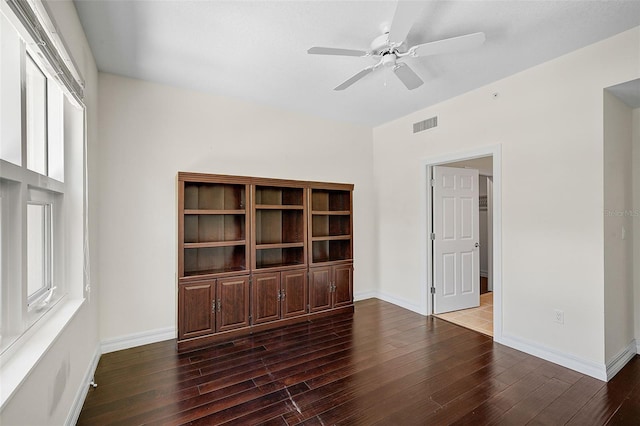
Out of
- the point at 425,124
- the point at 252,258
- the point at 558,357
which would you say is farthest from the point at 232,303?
the point at 425,124

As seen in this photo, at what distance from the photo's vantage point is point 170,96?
3.29 metres

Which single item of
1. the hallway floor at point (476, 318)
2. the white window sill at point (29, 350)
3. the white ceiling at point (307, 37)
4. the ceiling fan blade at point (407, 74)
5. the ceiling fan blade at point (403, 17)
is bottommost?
the hallway floor at point (476, 318)

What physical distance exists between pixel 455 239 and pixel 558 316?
1.59m

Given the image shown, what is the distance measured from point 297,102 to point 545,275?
3304mm

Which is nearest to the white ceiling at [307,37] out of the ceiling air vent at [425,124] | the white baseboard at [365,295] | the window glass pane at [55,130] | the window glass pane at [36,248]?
the ceiling air vent at [425,124]

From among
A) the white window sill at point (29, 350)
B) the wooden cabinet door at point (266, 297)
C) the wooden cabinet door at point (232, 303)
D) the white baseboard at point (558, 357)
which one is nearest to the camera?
the white window sill at point (29, 350)

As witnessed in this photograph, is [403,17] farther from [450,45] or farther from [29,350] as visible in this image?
[29,350]

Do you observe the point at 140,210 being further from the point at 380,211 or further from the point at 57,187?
the point at 380,211

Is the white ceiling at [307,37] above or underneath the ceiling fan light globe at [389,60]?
above

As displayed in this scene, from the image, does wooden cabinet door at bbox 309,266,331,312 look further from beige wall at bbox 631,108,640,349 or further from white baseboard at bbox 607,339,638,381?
beige wall at bbox 631,108,640,349

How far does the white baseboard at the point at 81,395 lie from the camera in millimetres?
1866

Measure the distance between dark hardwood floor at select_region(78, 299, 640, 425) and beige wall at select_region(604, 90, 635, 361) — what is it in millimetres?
378

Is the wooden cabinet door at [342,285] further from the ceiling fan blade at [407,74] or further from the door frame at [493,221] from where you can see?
the ceiling fan blade at [407,74]

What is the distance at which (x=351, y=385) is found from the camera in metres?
2.35
